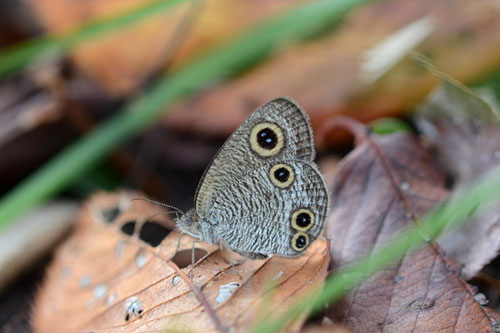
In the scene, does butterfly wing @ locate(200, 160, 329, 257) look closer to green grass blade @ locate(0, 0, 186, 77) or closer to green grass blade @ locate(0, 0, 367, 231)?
green grass blade @ locate(0, 0, 367, 231)

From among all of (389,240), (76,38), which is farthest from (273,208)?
(76,38)

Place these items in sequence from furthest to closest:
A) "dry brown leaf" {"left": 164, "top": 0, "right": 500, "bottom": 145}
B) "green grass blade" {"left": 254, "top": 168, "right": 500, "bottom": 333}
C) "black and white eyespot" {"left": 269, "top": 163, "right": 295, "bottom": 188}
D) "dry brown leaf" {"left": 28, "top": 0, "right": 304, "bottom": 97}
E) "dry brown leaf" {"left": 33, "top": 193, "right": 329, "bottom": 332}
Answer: "dry brown leaf" {"left": 28, "top": 0, "right": 304, "bottom": 97} → "dry brown leaf" {"left": 164, "top": 0, "right": 500, "bottom": 145} → "black and white eyespot" {"left": 269, "top": 163, "right": 295, "bottom": 188} → "dry brown leaf" {"left": 33, "top": 193, "right": 329, "bottom": 332} → "green grass blade" {"left": 254, "top": 168, "right": 500, "bottom": 333}

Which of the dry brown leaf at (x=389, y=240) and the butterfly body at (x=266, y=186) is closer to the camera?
the dry brown leaf at (x=389, y=240)

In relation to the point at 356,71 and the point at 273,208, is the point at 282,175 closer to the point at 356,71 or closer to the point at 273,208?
the point at 273,208


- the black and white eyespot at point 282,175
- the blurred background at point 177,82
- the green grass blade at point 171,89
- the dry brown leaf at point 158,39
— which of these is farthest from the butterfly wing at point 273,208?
the dry brown leaf at point 158,39

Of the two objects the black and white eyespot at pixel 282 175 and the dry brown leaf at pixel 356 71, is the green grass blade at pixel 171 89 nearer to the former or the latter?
the dry brown leaf at pixel 356 71

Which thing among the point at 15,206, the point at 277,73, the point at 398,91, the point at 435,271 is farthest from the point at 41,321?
the point at 398,91

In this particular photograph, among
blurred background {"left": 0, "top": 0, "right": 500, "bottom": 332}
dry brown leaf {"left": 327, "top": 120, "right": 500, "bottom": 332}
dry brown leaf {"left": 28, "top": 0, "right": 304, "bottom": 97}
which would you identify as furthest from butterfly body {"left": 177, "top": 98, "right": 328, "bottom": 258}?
dry brown leaf {"left": 28, "top": 0, "right": 304, "bottom": 97}
